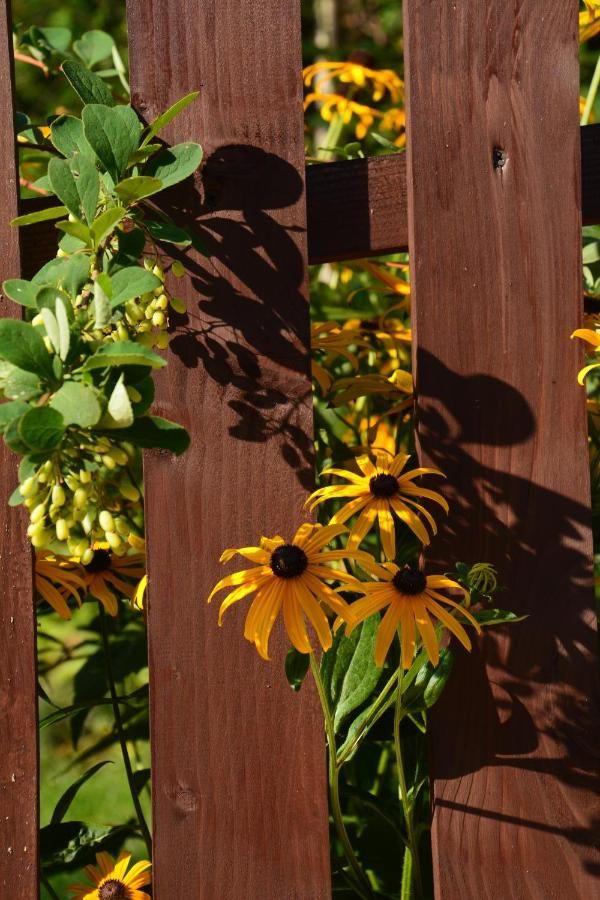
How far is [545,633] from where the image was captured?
1.29m

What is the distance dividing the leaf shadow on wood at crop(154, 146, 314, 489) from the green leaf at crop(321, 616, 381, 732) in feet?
0.67

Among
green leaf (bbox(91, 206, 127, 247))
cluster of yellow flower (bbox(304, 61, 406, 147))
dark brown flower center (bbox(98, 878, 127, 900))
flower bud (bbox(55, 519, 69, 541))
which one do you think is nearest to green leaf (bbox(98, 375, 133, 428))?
flower bud (bbox(55, 519, 69, 541))

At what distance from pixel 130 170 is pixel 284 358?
295 mm

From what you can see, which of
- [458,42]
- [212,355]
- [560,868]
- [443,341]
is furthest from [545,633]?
[458,42]

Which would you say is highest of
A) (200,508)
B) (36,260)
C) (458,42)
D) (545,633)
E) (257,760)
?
(458,42)

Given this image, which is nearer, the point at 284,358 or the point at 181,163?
the point at 181,163

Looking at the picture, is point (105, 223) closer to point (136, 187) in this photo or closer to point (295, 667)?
point (136, 187)

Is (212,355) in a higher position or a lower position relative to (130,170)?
lower

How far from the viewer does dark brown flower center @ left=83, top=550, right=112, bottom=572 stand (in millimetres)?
1504

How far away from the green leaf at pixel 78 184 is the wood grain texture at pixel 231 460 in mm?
205

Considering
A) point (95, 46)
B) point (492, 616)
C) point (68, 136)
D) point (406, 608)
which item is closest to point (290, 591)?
point (406, 608)

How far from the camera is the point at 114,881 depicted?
138 centimetres

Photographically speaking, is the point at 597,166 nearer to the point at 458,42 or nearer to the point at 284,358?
the point at 458,42

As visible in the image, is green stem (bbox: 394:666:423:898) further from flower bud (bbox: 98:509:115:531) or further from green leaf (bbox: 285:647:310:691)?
flower bud (bbox: 98:509:115:531)
